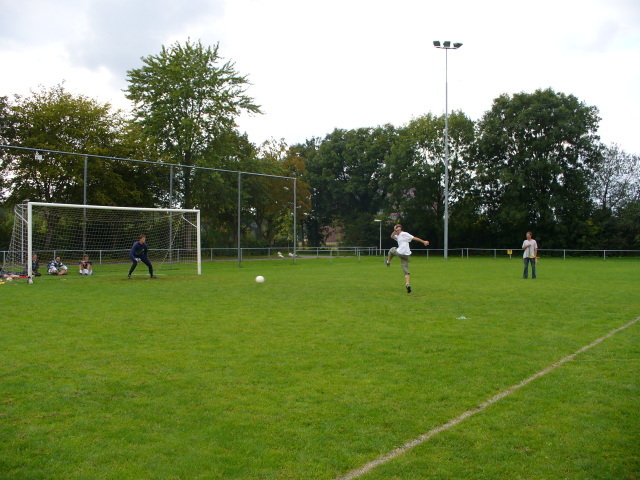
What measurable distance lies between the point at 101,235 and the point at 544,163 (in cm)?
3452

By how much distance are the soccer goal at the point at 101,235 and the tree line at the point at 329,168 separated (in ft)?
8.82

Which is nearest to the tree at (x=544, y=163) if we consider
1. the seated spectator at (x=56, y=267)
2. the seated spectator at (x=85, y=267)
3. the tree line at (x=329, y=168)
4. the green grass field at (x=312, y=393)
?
the tree line at (x=329, y=168)

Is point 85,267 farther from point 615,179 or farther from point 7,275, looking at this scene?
point 615,179

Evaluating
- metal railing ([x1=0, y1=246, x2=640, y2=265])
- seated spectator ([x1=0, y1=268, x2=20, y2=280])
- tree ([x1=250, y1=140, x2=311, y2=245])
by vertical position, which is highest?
tree ([x1=250, y1=140, x2=311, y2=245])

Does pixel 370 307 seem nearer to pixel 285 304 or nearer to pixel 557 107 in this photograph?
pixel 285 304

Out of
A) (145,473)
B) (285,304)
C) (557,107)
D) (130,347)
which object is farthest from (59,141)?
(557,107)

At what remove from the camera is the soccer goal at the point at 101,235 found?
21547mm

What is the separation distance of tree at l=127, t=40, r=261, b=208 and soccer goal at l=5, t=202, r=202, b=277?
10.7m

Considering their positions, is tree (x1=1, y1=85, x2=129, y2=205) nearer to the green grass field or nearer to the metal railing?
the metal railing

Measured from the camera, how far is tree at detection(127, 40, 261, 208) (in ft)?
113

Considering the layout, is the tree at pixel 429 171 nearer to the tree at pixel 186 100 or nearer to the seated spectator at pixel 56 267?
the tree at pixel 186 100

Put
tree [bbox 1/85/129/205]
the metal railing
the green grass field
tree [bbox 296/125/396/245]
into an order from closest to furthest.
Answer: the green grass field < the metal railing < tree [bbox 1/85/129/205] < tree [bbox 296/125/396/245]

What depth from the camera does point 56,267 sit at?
840 inches

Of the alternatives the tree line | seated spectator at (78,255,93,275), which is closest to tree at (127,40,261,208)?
the tree line
